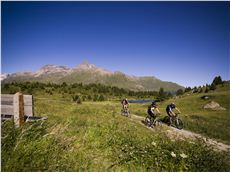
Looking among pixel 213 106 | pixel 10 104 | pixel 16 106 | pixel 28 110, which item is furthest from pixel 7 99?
pixel 213 106

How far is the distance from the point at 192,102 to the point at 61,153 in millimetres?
63689

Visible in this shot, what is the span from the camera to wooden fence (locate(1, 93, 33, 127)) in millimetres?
7285

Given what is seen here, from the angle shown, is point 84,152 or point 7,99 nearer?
point 84,152

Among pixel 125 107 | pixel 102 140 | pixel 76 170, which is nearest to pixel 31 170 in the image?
pixel 76 170

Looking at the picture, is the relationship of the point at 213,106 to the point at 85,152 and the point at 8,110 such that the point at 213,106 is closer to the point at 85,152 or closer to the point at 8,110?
the point at 85,152

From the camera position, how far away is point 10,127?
5.17 metres

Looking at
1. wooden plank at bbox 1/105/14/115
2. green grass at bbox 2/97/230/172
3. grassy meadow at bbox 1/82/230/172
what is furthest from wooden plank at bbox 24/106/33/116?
grassy meadow at bbox 1/82/230/172

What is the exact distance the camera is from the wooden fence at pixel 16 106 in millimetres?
7285

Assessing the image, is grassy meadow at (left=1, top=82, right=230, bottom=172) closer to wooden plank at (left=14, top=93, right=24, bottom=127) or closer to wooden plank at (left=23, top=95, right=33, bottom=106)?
wooden plank at (left=14, top=93, right=24, bottom=127)

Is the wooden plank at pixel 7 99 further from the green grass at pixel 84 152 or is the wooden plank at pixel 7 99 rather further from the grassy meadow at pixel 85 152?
the grassy meadow at pixel 85 152

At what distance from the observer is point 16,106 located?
728 centimetres

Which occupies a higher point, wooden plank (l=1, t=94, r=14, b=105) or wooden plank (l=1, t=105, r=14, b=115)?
wooden plank (l=1, t=94, r=14, b=105)

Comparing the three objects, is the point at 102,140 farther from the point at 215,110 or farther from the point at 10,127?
the point at 215,110

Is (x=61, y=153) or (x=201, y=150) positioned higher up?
(x=61, y=153)
